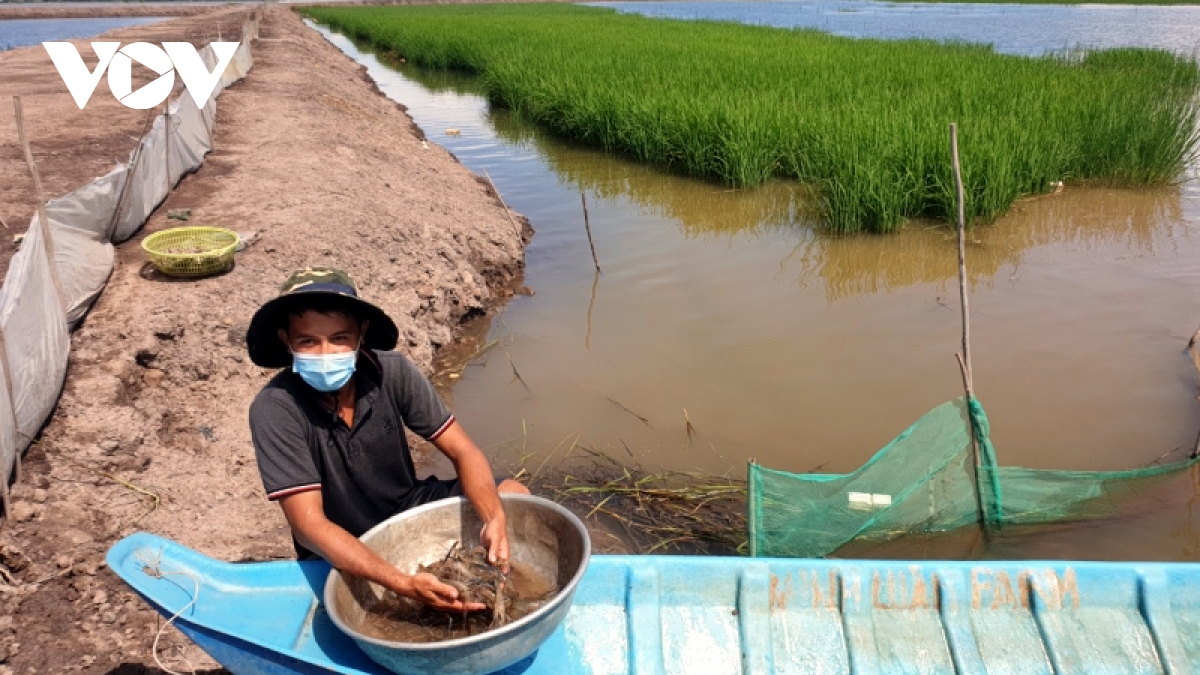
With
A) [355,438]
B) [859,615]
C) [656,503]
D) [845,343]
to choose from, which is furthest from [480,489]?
[845,343]

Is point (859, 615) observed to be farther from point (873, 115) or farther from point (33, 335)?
point (873, 115)

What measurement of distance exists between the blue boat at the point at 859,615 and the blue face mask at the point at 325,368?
511 mm

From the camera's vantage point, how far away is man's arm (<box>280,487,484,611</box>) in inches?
67.3

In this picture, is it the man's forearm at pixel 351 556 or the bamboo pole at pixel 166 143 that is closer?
the man's forearm at pixel 351 556

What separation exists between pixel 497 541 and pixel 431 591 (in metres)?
0.23

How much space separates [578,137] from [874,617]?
8.59 m

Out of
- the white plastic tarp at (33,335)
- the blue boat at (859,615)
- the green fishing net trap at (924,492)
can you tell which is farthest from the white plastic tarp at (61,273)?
the green fishing net trap at (924,492)

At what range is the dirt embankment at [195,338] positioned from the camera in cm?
244

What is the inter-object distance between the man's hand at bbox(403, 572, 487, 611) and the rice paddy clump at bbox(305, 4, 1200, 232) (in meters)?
5.24

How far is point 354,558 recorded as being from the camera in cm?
173

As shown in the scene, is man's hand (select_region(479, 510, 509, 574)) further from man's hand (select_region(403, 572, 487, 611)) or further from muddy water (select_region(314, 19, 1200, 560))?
muddy water (select_region(314, 19, 1200, 560))

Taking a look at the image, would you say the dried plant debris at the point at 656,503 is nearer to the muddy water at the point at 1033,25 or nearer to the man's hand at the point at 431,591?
the man's hand at the point at 431,591

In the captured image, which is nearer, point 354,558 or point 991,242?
point 354,558

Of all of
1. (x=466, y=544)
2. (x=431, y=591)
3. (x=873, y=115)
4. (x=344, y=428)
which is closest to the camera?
(x=431, y=591)
